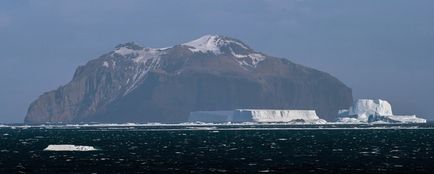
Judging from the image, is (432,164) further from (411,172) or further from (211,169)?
(211,169)

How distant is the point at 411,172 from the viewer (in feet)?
180

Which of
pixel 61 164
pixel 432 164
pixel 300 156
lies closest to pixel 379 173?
pixel 432 164

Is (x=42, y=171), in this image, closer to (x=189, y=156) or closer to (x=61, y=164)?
(x=61, y=164)

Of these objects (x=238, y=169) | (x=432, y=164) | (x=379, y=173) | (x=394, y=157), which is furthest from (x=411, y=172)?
(x=394, y=157)

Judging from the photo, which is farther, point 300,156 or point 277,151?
point 277,151

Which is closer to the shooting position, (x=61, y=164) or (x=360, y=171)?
(x=360, y=171)

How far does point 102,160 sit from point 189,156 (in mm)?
8241

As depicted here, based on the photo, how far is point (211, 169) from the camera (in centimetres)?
5931

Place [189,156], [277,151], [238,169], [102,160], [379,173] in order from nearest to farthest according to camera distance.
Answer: [379,173] < [238,169] < [102,160] < [189,156] < [277,151]

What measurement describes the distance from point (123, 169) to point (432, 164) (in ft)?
66.2

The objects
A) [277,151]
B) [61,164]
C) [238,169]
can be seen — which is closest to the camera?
[238,169]

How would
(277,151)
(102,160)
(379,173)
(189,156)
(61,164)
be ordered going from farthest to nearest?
(277,151) → (189,156) → (102,160) → (61,164) → (379,173)

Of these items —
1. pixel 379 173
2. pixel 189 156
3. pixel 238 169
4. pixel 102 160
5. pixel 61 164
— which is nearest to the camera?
pixel 379 173

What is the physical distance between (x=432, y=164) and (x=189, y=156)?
2141 centimetres
